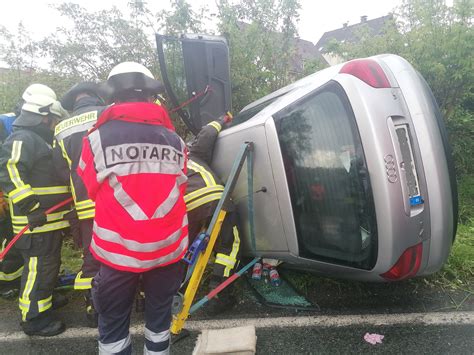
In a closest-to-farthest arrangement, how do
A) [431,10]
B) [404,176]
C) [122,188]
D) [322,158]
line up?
[122,188] → [404,176] → [322,158] → [431,10]

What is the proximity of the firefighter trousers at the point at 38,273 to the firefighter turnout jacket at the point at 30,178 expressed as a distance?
0.30 feet

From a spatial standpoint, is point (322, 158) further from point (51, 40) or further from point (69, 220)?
point (51, 40)

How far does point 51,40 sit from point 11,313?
14.0 ft

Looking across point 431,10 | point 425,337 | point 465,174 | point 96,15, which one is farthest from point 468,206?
point 96,15

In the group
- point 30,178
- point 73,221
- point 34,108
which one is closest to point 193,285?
point 73,221

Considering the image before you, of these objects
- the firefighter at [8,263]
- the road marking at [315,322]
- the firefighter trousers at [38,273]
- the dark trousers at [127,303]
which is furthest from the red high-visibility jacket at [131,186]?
the firefighter at [8,263]

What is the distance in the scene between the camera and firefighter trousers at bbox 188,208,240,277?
264cm

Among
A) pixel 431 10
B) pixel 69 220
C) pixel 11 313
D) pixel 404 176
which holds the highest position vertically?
pixel 431 10

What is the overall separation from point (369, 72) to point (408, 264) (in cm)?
112

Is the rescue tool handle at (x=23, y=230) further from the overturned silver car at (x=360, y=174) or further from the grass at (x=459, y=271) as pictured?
the grass at (x=459, y=271)

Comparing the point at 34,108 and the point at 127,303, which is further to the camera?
the point at 34,108

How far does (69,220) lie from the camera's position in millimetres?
2863

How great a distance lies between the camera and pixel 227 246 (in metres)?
2.69

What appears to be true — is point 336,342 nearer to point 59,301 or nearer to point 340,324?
point 340,324
